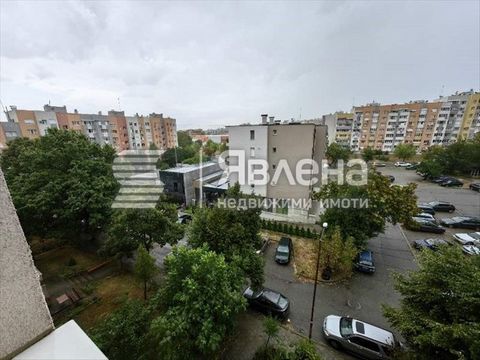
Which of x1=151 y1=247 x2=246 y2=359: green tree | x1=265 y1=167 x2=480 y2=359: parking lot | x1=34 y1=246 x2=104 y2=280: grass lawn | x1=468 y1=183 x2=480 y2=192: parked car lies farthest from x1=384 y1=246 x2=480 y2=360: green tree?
x1=468 y1=183 x2=480 y2=192: parked car

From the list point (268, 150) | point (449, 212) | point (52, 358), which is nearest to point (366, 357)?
point (52, 358)

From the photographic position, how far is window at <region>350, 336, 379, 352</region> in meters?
8.47

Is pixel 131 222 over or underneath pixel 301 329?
over

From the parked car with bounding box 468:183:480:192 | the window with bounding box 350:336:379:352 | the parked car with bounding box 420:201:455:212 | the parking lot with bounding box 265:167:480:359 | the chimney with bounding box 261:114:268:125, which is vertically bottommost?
the parking lot with bounding box 265:167:480:359

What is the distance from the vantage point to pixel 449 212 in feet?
74.3

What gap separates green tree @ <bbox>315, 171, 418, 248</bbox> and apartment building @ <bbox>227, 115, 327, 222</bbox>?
22.2 ft

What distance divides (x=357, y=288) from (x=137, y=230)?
13.5 meters

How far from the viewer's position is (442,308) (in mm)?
6504

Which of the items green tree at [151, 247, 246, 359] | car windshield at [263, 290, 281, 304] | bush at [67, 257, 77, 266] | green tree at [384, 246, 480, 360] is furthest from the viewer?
bush at [67, 257, 77, 266]

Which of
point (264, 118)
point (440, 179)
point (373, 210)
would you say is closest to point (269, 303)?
point (373, 210)

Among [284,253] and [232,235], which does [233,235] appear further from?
[284,253]

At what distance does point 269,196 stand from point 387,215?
35.4 ft

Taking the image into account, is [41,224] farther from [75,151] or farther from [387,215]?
[387,215]

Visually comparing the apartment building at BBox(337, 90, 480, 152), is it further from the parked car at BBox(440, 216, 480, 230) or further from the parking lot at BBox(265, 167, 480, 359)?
the parking lot at BBox(265, 167, 480, 359)
